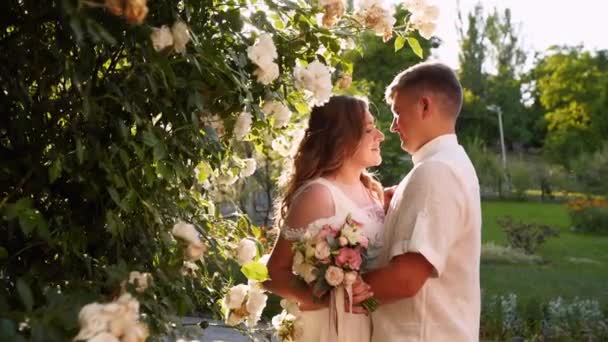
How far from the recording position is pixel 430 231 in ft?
8.10

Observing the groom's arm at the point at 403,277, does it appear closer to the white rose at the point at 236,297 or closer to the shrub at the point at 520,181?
the white rose at the point at 236,297

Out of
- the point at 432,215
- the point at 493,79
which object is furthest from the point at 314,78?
the point at 493,79

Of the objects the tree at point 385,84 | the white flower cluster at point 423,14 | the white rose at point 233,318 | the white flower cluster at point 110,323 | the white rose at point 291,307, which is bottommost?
the white rose at point 291,307

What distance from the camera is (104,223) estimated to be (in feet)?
6.73

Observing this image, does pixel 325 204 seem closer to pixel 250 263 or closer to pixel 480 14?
pixel 250 263

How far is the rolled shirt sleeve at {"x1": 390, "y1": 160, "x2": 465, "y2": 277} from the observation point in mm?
2463

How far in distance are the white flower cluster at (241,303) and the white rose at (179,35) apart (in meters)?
0.77

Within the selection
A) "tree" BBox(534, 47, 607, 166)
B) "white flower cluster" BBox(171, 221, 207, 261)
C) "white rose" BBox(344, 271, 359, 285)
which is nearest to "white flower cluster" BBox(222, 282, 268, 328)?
"white rose" BBox(344, 271, 359, 285)

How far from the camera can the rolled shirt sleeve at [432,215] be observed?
2.46m

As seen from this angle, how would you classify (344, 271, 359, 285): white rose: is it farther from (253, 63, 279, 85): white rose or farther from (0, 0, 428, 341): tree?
(253, 63, 279, 85): white rose

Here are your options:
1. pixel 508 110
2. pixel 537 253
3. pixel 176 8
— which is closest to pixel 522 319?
pixel 176 8

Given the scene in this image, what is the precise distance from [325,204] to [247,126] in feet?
2.44

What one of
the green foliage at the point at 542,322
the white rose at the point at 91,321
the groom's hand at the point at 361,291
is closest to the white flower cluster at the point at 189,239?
the white rose at the point at 91,321

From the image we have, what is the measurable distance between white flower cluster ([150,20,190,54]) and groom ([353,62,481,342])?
0.94m
